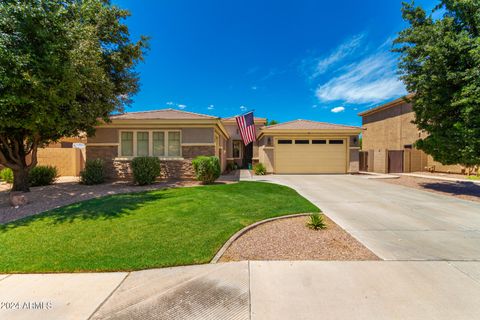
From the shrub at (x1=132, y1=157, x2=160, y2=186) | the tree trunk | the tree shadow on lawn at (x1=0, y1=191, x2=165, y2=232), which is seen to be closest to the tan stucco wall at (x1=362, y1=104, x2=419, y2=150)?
the shrub at (x1=132, y1=157, x2=160, y2=186)

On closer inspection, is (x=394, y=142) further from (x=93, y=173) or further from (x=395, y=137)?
(x=93, y=173)

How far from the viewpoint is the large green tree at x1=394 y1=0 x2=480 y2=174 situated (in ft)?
26.1

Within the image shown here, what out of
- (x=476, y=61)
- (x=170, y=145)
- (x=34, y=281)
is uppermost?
(x=476, y=61)

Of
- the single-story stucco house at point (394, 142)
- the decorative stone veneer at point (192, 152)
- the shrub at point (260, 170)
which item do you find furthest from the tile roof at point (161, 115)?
the single-story stucco house at point (394, 142)

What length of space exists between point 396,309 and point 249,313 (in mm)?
1660

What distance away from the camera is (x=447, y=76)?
27.4ft

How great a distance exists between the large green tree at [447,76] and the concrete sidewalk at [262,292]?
7289 mm

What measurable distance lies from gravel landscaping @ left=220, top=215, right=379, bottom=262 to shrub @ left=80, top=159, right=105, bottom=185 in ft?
32.0

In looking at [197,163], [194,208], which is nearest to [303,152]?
[197,163]

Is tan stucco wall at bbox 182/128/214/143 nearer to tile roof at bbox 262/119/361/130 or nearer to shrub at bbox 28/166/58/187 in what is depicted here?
tile roof at bbox 262/119/361/130

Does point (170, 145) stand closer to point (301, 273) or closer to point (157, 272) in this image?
point (157, 272)

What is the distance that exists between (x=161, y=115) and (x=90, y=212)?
318 inches

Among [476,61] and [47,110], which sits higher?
[476,61]

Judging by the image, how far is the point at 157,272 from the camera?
323cm
